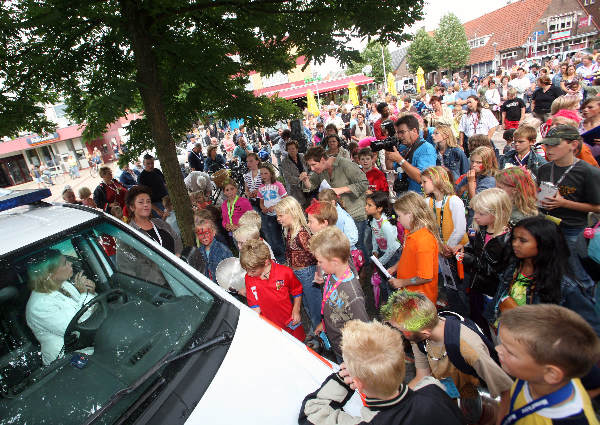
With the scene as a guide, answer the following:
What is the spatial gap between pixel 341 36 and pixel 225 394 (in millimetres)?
4140

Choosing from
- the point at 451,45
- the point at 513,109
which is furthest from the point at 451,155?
the point at 451,45

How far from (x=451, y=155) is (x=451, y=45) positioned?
5206 centimetres

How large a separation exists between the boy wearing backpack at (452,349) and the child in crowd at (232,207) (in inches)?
126

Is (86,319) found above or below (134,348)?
above

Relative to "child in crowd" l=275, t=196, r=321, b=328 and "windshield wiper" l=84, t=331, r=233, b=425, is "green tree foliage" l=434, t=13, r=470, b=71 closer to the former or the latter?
"child in crowd" l=275, t=196, r=321, b=328

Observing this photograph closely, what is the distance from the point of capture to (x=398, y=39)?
3943 millimetres

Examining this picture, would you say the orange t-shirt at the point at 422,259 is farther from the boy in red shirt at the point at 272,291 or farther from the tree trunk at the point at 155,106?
the tree trunk at the point at 155,106

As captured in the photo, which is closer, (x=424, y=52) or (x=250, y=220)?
(x=250, y=220)

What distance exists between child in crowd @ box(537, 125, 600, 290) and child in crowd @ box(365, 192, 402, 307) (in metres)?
1.39

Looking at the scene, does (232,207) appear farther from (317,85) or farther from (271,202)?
(317,85)

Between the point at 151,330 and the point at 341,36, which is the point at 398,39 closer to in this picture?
the point at 341,36

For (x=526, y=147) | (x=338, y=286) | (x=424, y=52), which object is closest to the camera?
(x=338, y=286)

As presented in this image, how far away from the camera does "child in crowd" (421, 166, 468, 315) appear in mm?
3240

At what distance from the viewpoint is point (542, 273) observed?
2.24m
